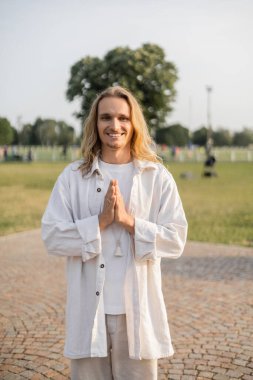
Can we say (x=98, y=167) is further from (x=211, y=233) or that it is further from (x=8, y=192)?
(x=8, y=192)

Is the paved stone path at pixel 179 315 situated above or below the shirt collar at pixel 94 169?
below

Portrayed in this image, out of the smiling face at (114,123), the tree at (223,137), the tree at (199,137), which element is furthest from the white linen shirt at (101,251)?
the tree at (223,137)

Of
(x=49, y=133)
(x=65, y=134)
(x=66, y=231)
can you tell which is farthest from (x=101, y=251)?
(x=65, y=134)

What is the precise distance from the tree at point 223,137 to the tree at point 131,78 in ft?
236

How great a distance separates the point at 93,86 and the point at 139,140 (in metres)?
36.7

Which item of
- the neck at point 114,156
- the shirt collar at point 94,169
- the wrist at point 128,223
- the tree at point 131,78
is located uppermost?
the tree at point 131,78

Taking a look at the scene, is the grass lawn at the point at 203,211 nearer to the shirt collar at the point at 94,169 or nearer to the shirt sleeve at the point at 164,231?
the shirt sleeve at the point at 164,231

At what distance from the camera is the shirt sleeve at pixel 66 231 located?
7.40 feet

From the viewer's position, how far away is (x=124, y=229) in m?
2.38

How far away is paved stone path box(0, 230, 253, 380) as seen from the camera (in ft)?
12.9

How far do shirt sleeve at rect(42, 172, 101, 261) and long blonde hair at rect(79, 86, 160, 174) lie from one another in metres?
0.21

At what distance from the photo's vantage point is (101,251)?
7.68 ft

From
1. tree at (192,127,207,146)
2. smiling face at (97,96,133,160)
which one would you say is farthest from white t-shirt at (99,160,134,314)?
tree at (192,127,207,146)

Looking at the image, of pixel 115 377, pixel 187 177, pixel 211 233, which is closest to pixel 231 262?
pixel 211 233
